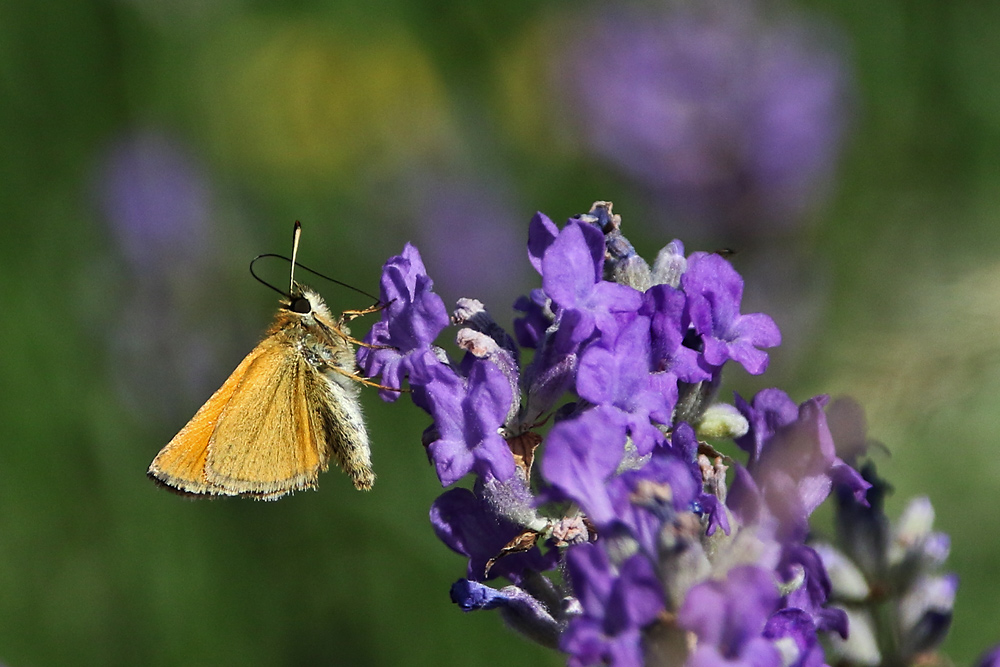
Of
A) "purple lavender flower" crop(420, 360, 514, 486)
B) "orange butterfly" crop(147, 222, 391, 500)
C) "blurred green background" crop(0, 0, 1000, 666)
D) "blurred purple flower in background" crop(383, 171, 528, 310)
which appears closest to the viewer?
"purple lavender flower" crop(420, 360, 514, 486)

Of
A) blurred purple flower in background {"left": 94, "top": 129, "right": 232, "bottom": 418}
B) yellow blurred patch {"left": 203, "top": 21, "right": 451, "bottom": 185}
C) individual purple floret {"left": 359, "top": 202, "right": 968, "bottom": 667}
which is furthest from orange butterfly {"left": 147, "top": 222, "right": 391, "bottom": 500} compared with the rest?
yellow blurred patch {"left": 203, "top": 21, "right": 451, "bottom": 185}

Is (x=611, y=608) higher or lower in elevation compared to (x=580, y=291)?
lower

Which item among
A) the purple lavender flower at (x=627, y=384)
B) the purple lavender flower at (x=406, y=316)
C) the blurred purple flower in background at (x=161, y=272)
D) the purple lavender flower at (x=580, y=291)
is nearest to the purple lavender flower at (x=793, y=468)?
the purple lavender flower at (x=627, y=384)

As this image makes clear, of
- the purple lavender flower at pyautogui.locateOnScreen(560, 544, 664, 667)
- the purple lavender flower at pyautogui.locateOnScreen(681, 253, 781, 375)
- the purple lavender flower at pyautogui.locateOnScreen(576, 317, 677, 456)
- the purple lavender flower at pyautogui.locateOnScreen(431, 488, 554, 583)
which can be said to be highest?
the purple lavender flower at pyautogui.locateOnScreen(681, 253, 781, 375)

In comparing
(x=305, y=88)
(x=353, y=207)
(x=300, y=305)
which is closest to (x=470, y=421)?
(x=300, y=305)

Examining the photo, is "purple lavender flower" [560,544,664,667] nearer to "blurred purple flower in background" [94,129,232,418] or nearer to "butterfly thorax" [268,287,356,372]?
"butterfly thorax" [268,287,356,372]

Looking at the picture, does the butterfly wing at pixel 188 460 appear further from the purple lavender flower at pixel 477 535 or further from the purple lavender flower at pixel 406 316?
the purple lavender flower at pixel 477 535

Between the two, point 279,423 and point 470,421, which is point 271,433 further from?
point 470,421
